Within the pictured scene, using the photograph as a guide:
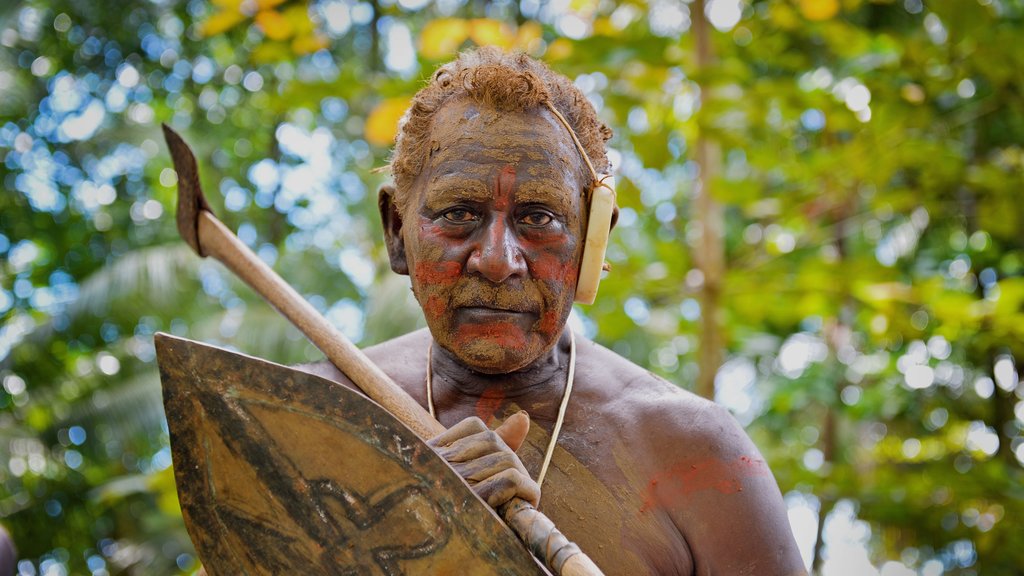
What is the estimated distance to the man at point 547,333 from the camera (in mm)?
2379

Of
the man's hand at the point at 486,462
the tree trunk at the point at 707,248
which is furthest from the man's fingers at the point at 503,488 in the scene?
the tree trunk at the point at 707,248

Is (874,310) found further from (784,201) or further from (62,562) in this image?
(62,562)

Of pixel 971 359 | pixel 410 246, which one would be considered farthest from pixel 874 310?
pixel 410 246

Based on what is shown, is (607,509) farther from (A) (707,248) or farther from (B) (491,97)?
(A) (707,248)

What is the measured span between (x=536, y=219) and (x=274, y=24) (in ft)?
10.5

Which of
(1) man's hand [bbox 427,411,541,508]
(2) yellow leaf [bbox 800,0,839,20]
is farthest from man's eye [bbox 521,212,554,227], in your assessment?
(2) yellow leaf [bbox 800,0,839,20]

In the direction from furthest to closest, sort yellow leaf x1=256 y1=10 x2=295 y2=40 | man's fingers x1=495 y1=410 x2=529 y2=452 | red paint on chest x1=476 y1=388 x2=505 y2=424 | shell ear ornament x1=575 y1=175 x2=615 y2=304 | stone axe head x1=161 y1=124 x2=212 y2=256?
yellow leaf x1=256 y1=10 x2=295 y2=40
stone axe head x1=161 y1=124 x2=212 y2=256
red paint on chest x1=476 y1=388 x2=505 y2=424
shell ear ornament x1=575 y1=175 x2=615 y2=304
man's fingers x1=495 y1=410 x2=529 y2=452

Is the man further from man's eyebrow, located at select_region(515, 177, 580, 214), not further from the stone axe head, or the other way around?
the stone axe head

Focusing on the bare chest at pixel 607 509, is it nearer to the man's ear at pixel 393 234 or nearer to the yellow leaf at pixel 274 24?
the man's ear at pixel 393 234

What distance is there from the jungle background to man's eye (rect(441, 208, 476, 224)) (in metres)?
2.18

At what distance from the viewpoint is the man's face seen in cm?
237

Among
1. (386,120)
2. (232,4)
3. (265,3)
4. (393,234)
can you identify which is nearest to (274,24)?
(265,3)

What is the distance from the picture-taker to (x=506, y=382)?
8.55 feet

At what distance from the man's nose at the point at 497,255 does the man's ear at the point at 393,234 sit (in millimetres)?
293
